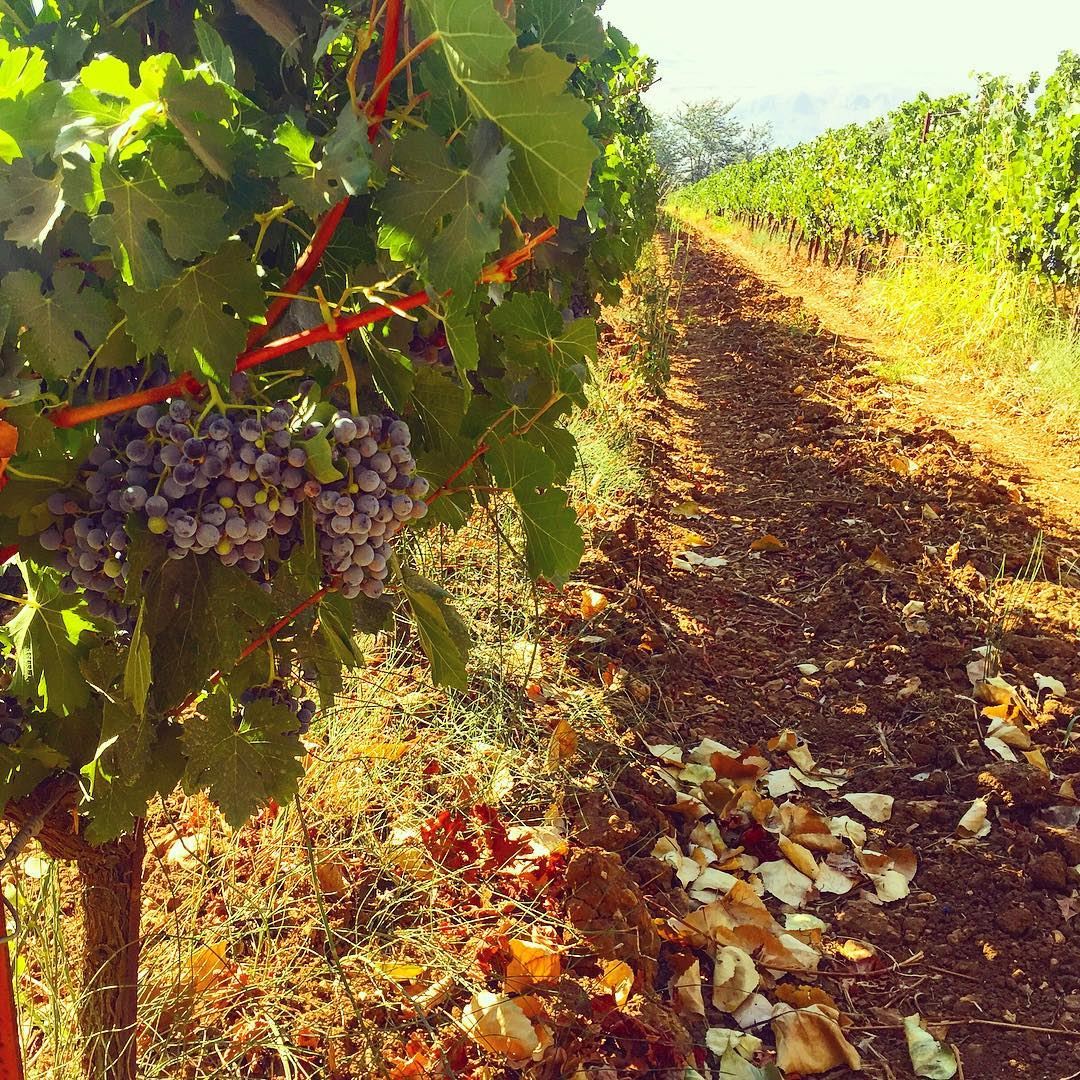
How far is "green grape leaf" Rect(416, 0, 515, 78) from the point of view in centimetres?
80

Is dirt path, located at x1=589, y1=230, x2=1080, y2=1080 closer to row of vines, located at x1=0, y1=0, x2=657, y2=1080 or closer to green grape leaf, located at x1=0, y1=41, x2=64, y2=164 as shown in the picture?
row of vines, located at x1=0, y1=0, x2=657, y2=1080

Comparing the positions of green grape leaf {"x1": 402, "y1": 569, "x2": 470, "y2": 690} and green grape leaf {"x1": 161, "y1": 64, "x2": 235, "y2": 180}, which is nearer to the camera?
green grape leaf {"x1": 161, "y1": 64, "x2": 235, "y2": 180}

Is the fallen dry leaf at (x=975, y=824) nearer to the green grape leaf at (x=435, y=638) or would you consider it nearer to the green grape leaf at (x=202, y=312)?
the green grape leaf at (x=435, y=638)

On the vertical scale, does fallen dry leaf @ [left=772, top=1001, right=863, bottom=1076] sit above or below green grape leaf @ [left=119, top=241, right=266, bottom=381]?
below

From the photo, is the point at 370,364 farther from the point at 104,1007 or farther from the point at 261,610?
the point at 104,1007

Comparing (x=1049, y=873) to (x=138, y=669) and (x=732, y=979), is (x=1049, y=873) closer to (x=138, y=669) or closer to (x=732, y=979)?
(x=732, y=979)

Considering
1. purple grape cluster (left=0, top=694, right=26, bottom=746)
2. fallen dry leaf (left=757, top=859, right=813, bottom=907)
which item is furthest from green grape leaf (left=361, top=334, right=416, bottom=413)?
fallen dry leaf (left=757, top=859, right=813, bottom=907)

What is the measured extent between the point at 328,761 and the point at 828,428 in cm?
495

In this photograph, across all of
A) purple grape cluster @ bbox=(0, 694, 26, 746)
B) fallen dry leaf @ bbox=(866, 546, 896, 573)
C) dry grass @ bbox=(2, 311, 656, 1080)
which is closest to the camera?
purple grape cluster @ bbox=(0, 694, 26, 746)

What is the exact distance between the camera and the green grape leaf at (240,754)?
1219 millimetres

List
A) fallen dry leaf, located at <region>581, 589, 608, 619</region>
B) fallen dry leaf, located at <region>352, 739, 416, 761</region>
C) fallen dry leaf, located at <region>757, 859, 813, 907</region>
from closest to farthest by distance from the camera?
fallen dry leaf, located at <region>352, 739, 416, 761</region> < fallen dry leaf, located at <region>757, 859, 813, 907</region> < fallen dry leaf, located at <region>581, 589, 608, 619</region>

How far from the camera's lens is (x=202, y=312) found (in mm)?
969

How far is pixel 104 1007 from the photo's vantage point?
164 centimetres

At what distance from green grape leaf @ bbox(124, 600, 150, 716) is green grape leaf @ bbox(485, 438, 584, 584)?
521 millimetres
